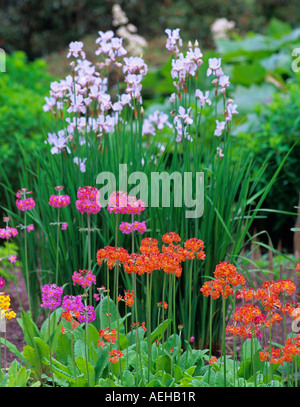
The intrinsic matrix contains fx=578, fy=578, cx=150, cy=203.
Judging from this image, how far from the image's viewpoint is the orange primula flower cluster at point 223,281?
1.79 meters

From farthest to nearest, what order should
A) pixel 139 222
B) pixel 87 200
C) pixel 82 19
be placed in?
pixel 82 19
pixel 139 222
pixel 87 200

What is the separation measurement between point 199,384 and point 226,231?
815 mm

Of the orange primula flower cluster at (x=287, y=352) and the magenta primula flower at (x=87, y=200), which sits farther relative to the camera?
the magenta primula flower at (x=87, y=200)

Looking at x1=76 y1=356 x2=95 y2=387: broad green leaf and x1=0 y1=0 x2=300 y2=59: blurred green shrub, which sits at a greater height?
x1=0 y1=0 x2=300 y2=59: blurred green shrub

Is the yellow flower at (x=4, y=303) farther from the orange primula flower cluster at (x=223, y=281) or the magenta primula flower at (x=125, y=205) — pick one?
the orange primula flower cluster at (x=223, y=281)

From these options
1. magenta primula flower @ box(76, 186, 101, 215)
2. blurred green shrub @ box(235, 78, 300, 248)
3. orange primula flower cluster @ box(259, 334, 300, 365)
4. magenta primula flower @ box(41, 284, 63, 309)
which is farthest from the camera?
blurred green shrub @ box(235, 78, 300, 248)

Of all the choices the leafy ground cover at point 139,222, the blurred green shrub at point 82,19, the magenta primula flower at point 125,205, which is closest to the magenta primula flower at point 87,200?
the magenta primula flower at point 125,205

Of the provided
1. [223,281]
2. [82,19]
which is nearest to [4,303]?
[223,281]

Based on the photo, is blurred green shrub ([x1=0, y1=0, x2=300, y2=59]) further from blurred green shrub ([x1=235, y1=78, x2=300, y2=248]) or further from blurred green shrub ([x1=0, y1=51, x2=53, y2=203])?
blurred green shrub ([x1=235, y1=78, x2=300, y2=248])

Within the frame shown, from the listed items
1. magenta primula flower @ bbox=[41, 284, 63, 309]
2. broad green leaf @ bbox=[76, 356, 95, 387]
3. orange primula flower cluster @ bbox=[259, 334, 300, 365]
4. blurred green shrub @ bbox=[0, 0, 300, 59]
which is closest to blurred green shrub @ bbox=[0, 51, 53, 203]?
broad green leaf @ bbox=[76, 356, 95, 387]

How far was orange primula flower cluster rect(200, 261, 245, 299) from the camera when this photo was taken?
179 centimetres

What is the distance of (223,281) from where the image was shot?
1.83 m

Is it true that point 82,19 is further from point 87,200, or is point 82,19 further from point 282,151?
point 87,200

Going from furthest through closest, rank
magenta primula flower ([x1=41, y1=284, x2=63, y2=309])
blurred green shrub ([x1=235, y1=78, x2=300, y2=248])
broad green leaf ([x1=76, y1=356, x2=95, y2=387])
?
1. blurred green shrub ([x1=235, y1=78, x2=300, y2=248])
2. broad green leaf ([x1=76, y1=356, x2=95, y2=387])
3. magenta primula flower ([x1=41, y1=284, x2=63, y2=309])
